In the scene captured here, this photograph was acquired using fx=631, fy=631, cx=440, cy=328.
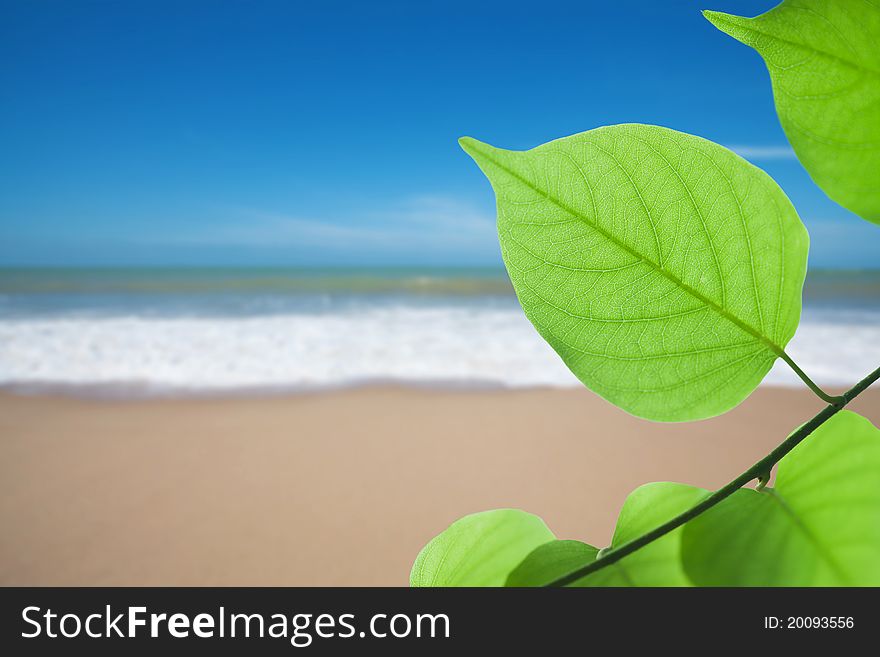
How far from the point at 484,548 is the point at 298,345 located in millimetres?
3897

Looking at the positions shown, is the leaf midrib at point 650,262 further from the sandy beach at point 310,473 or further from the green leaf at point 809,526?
the sandy beach at point 310,473

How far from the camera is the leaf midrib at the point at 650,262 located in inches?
3.9

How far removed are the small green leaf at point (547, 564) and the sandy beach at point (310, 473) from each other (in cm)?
177

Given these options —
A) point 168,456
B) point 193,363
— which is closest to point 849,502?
point 168,456

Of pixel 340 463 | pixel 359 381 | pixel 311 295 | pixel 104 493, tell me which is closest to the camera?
pixel 104 493

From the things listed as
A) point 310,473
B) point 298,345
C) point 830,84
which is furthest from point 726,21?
point 298,345

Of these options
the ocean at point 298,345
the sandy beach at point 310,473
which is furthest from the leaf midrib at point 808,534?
the ocean at point 298,345

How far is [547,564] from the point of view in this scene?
0.09 m

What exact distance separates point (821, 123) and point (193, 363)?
3.58 metres

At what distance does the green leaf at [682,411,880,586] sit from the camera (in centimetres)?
8

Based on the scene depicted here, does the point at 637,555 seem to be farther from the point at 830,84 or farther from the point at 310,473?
the point at 310,473

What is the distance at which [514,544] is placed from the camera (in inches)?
3.8

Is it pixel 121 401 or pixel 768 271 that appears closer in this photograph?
pixel 768 271

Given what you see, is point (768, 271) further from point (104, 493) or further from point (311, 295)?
point (311, 295)
